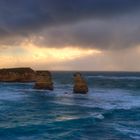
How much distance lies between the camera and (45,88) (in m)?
80.1

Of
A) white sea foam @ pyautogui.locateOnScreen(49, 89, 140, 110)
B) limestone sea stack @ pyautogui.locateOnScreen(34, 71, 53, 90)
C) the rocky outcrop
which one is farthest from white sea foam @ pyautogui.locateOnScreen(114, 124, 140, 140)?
the rocky outcrop

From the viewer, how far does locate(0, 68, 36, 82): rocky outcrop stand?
371 ft

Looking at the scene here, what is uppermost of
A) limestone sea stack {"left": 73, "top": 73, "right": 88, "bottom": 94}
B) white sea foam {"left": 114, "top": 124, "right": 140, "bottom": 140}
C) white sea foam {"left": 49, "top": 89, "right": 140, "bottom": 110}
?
limestone sea stack {"left": 73, "top": 73, "right": 88, "bottom": 94}

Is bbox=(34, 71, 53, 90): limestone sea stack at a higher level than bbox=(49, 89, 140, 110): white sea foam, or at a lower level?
higher

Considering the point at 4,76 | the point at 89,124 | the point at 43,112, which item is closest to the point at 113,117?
the point at 89,124

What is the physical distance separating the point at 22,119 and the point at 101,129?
29.9 ft

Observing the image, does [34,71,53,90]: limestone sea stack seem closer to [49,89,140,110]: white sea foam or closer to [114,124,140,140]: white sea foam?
[49,89,140,110]: white sea foam

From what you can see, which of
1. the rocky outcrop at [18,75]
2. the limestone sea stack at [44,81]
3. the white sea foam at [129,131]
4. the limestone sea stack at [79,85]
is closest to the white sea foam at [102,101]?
the limestone sea stack at [79,85]

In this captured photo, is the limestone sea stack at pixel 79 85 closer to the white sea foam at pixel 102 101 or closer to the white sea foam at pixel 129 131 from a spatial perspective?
the white sea foam at pixel 102 101

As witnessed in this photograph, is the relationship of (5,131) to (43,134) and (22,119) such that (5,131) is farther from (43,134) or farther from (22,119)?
(22,119)

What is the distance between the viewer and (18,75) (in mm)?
113500

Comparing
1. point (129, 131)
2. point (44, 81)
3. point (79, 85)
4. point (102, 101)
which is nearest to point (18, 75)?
point (44, 81)

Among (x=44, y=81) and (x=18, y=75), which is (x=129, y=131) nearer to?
(x=44, y=81)

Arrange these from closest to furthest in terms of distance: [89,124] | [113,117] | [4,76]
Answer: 1. [89,124]
2. [113,117]
3. [4,76]
